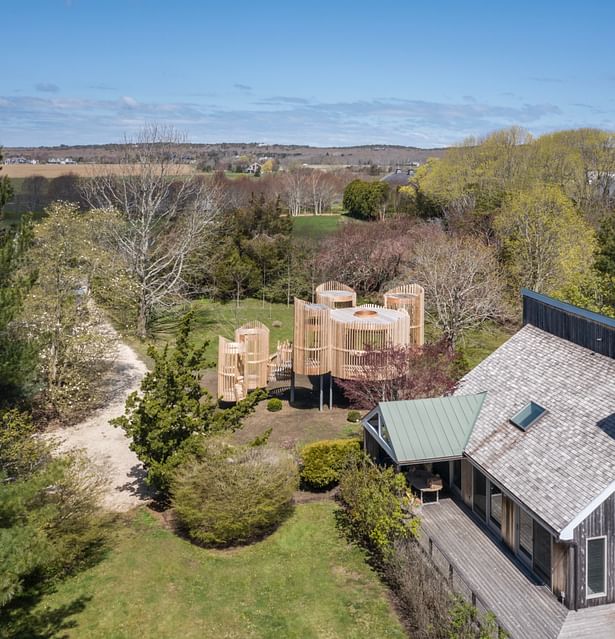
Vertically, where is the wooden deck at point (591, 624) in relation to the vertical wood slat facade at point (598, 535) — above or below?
below

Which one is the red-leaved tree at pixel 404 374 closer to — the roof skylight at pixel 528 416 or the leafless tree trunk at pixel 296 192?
the roof skylight at pixel 528 416

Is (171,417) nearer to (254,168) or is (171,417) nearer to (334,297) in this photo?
(334,297)

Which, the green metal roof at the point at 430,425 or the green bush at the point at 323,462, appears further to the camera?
the green bush at the point at 323,462


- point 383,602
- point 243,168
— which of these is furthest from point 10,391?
point 243,168

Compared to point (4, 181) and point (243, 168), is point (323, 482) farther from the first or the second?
point (243, 168)

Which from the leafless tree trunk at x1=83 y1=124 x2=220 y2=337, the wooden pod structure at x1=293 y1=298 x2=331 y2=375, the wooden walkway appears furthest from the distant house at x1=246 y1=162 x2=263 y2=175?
the wooden walkway

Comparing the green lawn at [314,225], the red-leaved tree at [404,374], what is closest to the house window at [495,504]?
the red-leaved tree at [404,374]
